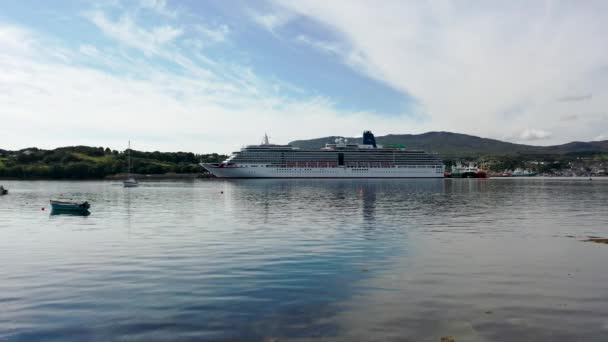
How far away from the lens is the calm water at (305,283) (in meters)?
10.2

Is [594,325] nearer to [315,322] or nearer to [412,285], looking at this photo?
[412,285]

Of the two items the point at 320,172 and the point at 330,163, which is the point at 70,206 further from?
the point at 330,163

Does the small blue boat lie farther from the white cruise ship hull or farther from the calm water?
the white cruise ship hull

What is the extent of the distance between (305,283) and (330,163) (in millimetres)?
150466

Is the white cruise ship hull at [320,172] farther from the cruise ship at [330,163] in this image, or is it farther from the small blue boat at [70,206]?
the small blue boat at [70,206]

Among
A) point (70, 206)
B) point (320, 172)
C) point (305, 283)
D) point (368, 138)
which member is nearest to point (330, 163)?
point (320, 172)

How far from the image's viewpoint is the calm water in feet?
33.5

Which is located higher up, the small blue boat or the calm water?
→ the small blue boat

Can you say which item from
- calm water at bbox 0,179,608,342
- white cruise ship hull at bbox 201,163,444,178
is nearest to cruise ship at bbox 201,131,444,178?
white cruise ship hull at bbox 201,163,444,178

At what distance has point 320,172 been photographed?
162750mm

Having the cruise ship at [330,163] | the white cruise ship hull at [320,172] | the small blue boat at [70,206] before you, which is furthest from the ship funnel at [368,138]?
the small blue boat at [70,206]

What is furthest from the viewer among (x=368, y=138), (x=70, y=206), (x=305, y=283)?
(x=368, y=138)

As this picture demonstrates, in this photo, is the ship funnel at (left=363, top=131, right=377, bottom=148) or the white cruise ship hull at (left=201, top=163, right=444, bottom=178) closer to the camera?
the white cruise ship hull at (left=201, top=163, right=444, bottom=178)

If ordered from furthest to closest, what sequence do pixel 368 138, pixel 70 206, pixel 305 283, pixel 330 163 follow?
pixel 368 138 < pixel 330 163 < pixel 70 206 < pixel 305 283
